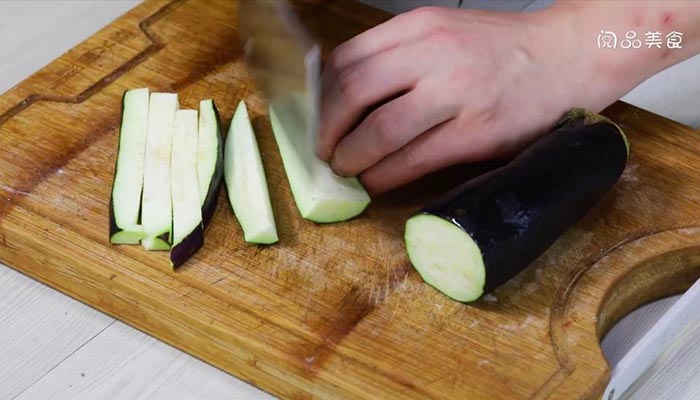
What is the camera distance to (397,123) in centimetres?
202

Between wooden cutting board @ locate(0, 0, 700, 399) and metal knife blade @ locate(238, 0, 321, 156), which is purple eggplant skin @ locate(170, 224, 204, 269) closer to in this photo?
wooden cutting board @ locate(0, 0, 700, 399)

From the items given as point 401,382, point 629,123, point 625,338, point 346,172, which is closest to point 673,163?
point 629,123

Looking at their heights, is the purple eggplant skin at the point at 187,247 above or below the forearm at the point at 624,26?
below

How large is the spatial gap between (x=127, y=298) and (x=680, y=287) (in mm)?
1115

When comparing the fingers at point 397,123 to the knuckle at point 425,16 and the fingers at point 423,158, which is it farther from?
the knuckle at point 425,16

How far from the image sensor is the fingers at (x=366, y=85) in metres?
2.05

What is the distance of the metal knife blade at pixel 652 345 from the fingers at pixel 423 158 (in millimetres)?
486

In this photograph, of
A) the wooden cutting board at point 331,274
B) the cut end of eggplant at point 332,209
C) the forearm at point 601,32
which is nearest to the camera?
the wooden cutting board at point 331,274

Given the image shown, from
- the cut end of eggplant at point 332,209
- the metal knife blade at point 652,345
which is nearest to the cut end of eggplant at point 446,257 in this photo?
the cut end of eggplant at point 332,209

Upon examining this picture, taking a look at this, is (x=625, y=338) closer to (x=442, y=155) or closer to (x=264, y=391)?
(x=442, y=155)

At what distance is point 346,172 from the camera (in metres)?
2.12

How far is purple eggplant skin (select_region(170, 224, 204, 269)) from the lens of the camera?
77.7 inches

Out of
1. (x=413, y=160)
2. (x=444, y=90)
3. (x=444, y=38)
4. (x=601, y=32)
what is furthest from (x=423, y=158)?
(x=601, y=32)

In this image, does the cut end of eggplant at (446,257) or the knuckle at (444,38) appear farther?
the knuckle at (444,38)
